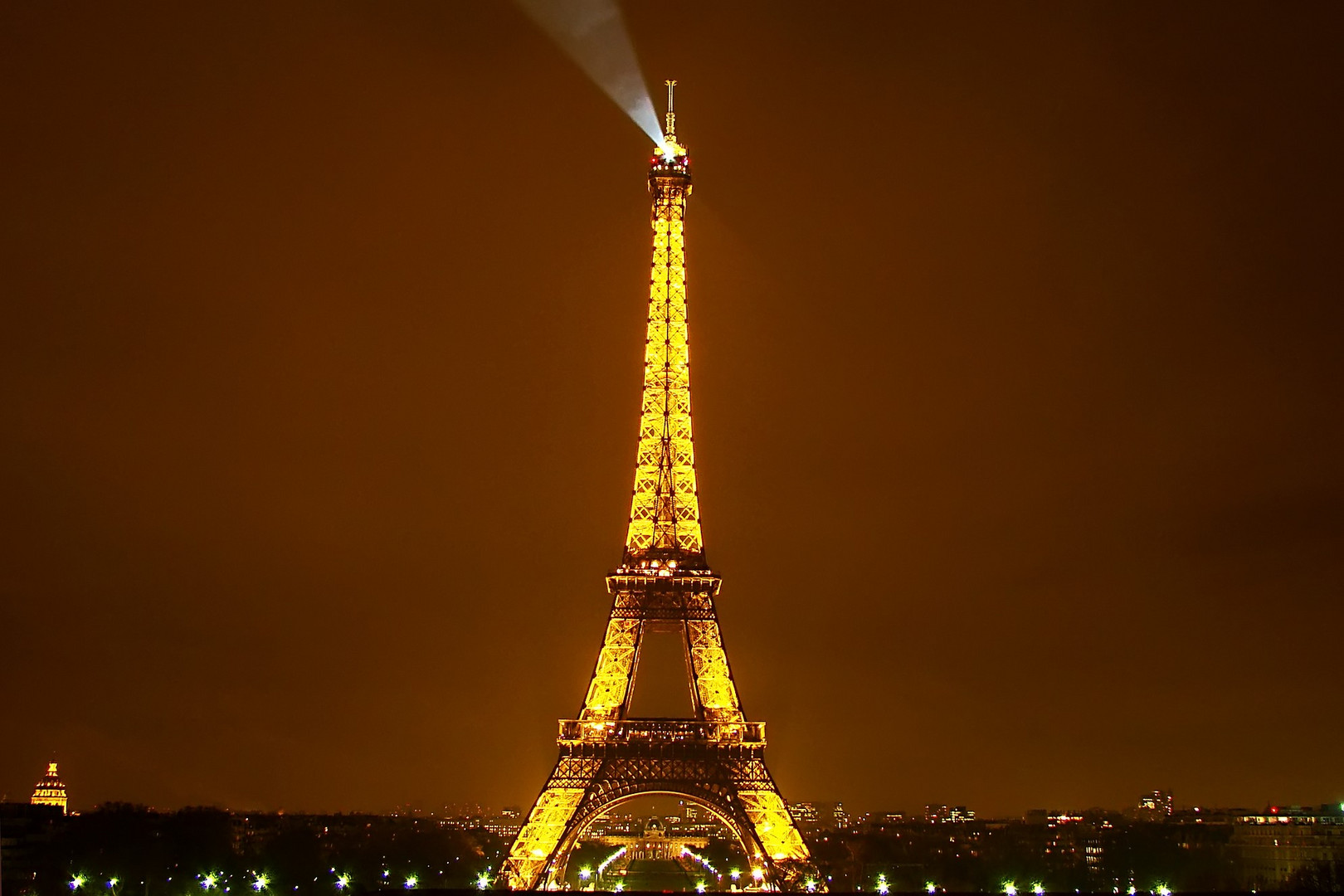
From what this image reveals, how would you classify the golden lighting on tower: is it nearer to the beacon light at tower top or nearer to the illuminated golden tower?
the beacon light at tower top

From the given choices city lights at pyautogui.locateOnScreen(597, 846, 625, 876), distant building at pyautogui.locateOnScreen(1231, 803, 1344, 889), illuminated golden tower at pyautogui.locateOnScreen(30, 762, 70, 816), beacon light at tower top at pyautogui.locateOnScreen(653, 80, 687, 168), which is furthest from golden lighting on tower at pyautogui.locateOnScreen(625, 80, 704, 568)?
illuminated golden tower at pyautogui.locateOnScreen(30, 762, 70, 816)

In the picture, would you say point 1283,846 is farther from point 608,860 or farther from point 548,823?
point 548,823

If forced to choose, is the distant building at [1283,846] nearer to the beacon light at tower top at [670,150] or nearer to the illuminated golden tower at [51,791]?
the beacon light at tower top at [670,150]

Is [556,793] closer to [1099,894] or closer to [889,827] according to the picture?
[1099,894]

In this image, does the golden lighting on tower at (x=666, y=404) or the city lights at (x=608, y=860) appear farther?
the city lights at (x=608, y=860)

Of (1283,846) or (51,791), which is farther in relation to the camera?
(51,791)

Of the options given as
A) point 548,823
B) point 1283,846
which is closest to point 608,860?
point 1283,846

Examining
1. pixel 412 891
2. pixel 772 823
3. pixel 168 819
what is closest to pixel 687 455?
pixel 772 823

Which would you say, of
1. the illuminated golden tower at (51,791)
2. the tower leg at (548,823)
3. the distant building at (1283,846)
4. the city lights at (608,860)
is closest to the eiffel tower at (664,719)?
the tower leg at (548,823)
